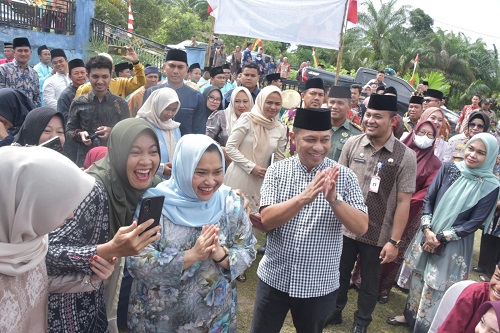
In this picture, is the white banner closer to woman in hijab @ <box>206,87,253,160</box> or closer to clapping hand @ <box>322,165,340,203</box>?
woman in hijab @ <box>206,87,253,160</box>

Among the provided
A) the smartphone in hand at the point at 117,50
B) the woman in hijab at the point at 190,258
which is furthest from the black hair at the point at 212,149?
the smartphone in hand at the point at 117,50

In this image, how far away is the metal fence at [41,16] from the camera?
11.8m

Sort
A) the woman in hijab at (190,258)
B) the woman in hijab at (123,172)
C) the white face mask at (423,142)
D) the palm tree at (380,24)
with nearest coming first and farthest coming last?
the woman in hijab at (190,258) < the woman in hijab at (123,172) < the white face mask at (423,142) < the palm tree at (380,24)

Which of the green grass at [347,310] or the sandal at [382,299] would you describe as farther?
the sandal at [382,299]

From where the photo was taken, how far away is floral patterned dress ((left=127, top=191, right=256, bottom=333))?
6.49 feet

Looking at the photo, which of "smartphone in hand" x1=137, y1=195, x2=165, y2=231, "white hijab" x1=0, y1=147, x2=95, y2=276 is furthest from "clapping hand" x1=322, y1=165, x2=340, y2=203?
"white hijab" x1=0, y1=147, x2=95, y2=276

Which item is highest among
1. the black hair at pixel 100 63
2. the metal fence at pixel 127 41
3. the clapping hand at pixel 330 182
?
the metal fence at pixel 127 41

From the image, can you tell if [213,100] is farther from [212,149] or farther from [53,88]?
[212,149]

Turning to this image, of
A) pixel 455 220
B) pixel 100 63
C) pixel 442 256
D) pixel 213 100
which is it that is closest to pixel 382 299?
pixel 442 256

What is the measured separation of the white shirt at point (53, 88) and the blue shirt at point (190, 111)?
78.1 inches

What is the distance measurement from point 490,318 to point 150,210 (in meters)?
1.60

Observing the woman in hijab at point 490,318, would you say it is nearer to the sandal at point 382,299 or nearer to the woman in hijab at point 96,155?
the sandal at point 382,299

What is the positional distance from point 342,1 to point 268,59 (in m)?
12.8

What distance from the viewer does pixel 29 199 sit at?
1351 mm
